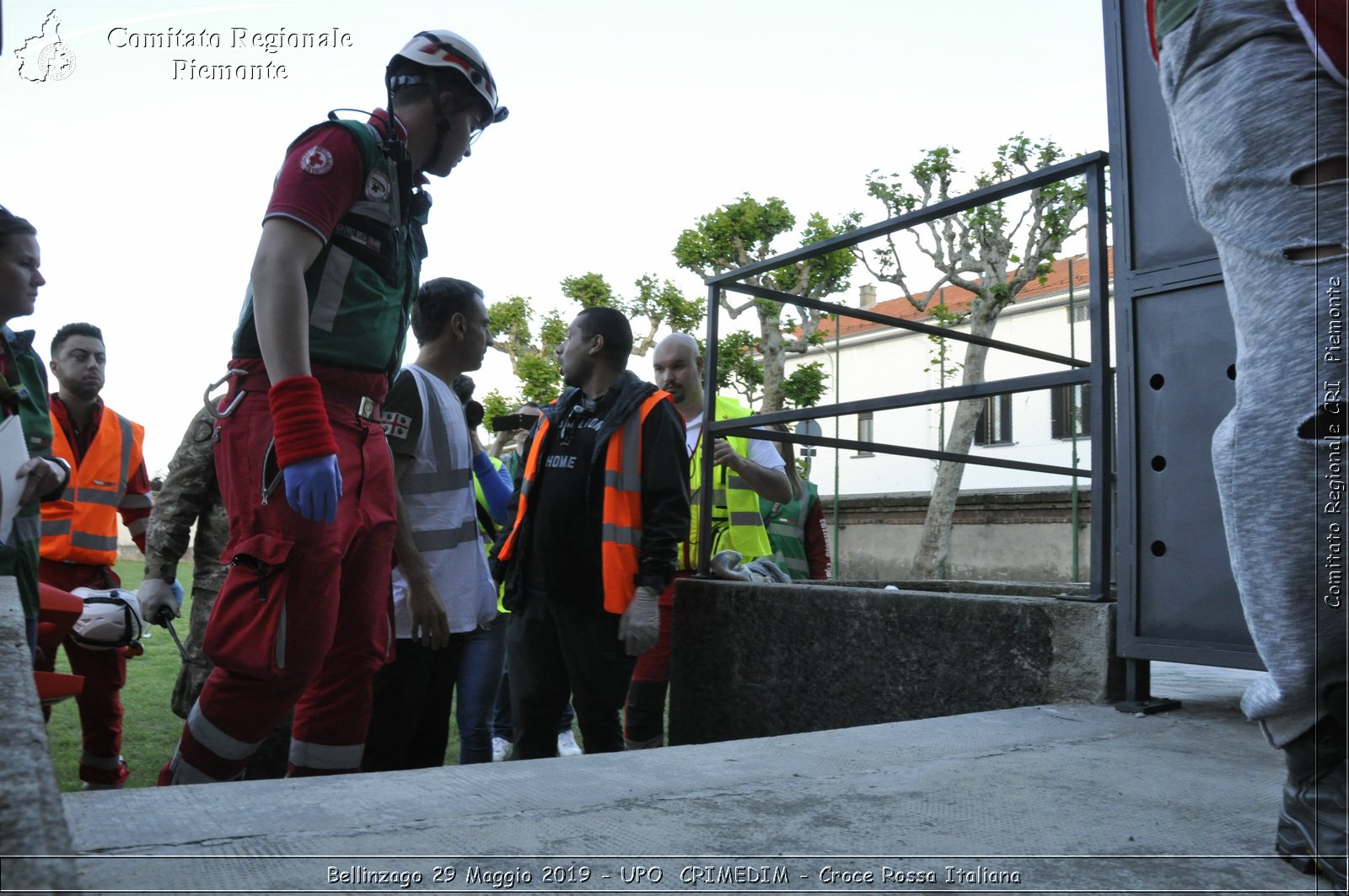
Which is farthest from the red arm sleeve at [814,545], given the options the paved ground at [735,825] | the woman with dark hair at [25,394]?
the paved ground at [735,825]

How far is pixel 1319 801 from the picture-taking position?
4.27ft

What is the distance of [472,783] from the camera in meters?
1.68

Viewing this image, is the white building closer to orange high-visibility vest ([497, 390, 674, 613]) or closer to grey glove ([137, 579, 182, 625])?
orange high-visibility vest ([497, 390, 674, 613])

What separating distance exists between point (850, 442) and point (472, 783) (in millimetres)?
2335

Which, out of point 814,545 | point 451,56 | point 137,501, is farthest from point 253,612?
point 814,545

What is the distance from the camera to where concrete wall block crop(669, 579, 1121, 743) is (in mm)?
2600

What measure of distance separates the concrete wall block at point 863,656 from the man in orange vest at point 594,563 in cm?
40

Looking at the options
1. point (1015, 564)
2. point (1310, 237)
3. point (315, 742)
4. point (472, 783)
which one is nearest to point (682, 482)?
point (315, 742)

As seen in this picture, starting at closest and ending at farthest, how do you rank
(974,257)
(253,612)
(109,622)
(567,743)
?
(253,612)
(109,622)
(567,743)
(974,257)

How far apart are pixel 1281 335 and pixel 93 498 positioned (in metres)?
5.03

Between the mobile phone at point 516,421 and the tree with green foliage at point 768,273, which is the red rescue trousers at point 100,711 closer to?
the mobile phone at point 516,421

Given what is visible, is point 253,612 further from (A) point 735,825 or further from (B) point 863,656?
(B) point 863,656

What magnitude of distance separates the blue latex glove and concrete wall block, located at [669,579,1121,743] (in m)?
1.63

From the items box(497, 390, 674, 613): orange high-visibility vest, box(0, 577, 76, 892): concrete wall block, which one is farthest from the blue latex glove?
box(497, 390, 674, 613): orange high-visibility vest
